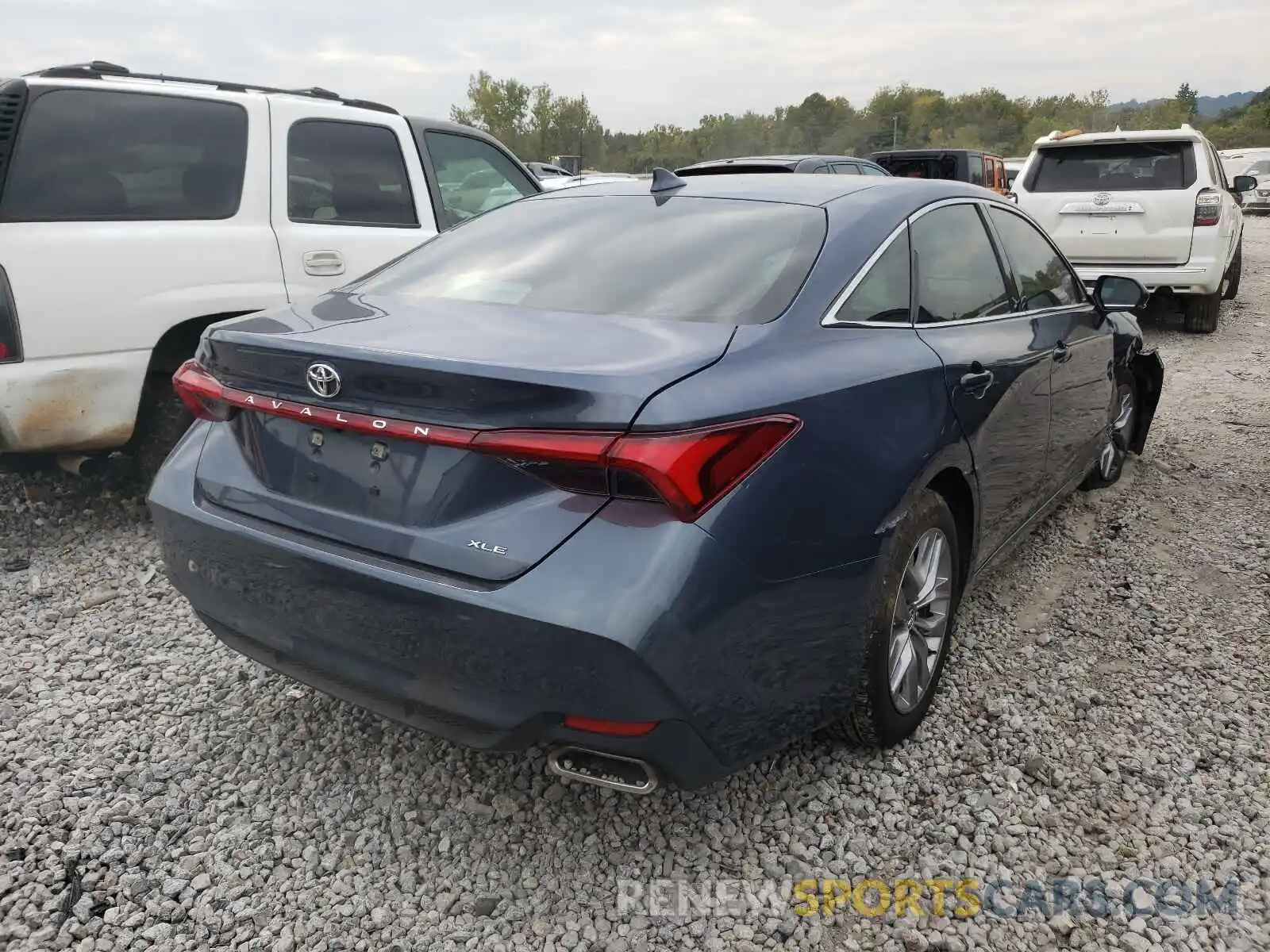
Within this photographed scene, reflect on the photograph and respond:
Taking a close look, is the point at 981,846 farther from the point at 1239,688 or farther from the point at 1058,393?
the point at 1058,393

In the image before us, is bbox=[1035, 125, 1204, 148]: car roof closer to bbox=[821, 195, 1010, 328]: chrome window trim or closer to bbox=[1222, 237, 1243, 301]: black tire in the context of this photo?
bbox=[1222, 237, 1243, 301]: black tire

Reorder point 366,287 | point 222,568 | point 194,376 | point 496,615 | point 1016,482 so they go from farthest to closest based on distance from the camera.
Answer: point 1016,482 → point 366,287 → point 194,376 → point 222,568 → point 496,615

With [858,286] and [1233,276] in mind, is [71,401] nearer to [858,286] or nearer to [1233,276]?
[858,286]

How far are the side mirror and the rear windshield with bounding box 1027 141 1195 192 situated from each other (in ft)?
17.6

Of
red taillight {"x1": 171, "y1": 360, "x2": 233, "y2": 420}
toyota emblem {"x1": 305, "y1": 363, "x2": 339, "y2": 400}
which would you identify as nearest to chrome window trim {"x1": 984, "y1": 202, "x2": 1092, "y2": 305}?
toyota emblem {"x1": 305, "y1": 363, "x2": 339, "y2": 400}

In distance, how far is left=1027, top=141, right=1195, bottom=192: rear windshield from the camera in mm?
8617

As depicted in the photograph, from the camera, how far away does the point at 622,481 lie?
1825 millimetres

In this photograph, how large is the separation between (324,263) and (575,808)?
3.15 meters

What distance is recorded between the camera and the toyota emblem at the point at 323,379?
2.06 metres

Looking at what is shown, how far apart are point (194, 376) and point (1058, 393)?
2886 millimetres

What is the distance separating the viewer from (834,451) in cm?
211

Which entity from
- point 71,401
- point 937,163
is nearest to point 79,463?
point 71,401

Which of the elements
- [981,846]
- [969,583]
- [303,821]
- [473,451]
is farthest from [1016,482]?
[303,821]

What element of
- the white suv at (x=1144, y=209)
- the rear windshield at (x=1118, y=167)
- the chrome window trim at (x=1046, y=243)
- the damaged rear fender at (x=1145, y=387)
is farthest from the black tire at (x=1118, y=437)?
the rear windshield at (x=1118, y=167)
